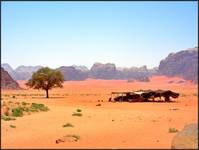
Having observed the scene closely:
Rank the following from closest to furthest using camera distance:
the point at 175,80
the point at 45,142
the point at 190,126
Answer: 1. the point at 190,126
2. the point at 45,142
3. the point at 175,80

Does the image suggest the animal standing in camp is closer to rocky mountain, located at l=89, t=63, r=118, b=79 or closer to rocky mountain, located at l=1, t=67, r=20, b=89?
rocky mountain, located at l=1, t=67, r=20, b=89

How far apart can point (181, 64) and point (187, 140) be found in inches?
6794

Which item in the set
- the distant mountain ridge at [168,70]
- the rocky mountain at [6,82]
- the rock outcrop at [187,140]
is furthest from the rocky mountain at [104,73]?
the rock outcrop at [187,140]

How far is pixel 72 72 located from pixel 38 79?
130 meters

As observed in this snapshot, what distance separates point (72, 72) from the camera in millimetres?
189375

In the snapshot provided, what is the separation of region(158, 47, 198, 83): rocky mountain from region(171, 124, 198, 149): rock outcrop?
505 feet

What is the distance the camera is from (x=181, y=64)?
18025cm

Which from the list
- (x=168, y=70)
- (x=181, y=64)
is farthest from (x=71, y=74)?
(x=181, y=64)

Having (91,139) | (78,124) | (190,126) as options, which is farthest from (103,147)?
(78,124)

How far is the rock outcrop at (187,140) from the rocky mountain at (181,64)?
154m

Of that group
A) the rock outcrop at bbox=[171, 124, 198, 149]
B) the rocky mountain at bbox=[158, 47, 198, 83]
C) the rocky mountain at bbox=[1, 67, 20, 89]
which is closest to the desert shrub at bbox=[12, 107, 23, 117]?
the rock outcrop at bbox=[171, 124, 198, 149]

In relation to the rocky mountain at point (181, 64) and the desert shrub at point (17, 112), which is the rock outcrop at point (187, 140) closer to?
the desert shrub at point (17, 112)

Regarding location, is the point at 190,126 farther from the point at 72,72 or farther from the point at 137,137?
the point at 72,72

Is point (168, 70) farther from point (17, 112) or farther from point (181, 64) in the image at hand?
point (17, 112)
